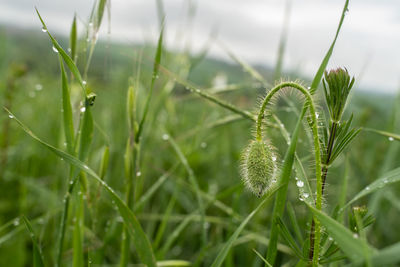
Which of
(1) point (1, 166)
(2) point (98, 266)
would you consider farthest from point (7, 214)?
(2) point (98, 266)

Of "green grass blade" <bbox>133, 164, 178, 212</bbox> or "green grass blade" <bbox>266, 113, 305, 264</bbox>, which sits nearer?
"green grass blade" <bbox>266, 113, 305, 264</bbox>

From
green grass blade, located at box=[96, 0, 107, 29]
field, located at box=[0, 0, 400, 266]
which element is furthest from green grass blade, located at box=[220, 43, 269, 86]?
green grass blade, located at box=[96, 0, 107, 29]

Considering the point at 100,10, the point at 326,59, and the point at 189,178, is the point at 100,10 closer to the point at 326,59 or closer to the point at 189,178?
the point at 326,59

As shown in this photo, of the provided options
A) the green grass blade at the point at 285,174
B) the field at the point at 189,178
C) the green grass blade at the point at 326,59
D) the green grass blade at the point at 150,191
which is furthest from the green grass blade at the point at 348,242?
the green grass blade at the point at 150,191

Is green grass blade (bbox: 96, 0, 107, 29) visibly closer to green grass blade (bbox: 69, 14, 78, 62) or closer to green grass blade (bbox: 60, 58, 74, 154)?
green grass blade (bbox: 69, 14, 78, 62)

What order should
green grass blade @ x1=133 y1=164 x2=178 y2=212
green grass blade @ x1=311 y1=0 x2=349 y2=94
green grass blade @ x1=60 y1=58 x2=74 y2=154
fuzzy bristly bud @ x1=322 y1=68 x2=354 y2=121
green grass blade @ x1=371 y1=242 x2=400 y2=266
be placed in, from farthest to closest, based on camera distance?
green grass blade @ x1=133 y1=164 x2=178 y2=212 → green grass blade @ x1=60 y1=58 x2=74 y2=154 → green grass blade @ x1=311 y1=0 x2=349 y2=94 → fuzzy bristly bud @ x1=322 y1=68 x2=354 y2=121 → green grass blade @ x1=371 y1=242 x2=400 y2=266

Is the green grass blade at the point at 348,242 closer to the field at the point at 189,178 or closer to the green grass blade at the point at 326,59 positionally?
the field at the point at 189,178

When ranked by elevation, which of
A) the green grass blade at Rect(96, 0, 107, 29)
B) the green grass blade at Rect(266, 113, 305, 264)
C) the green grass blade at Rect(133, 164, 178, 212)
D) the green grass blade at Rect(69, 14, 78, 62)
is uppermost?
the green grass blade at Rect(96, 0, 107, 29)

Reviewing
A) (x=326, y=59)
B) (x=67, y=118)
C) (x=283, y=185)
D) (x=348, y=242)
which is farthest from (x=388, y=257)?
(x=67, y=118)
